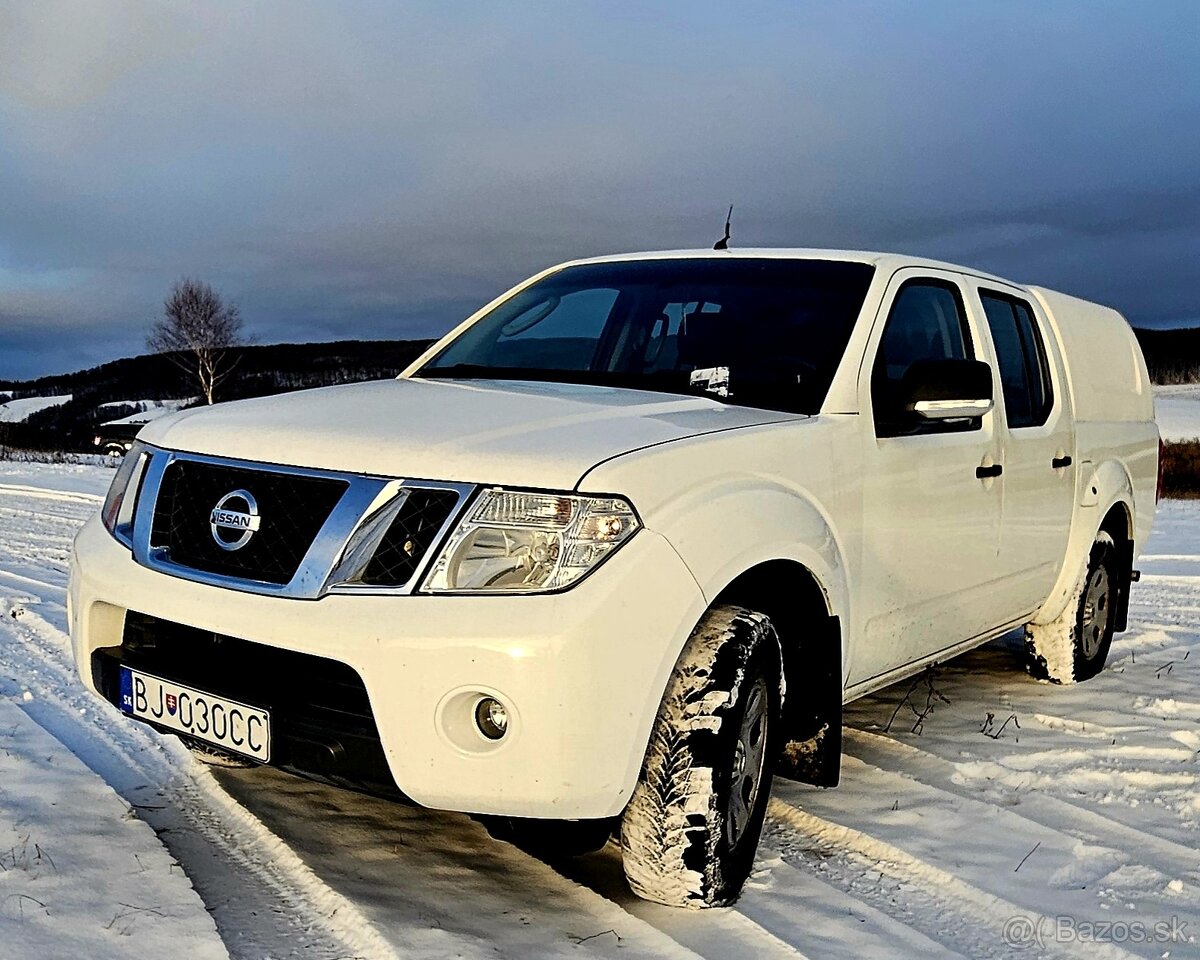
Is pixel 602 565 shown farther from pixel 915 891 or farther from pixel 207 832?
pixel 207 832

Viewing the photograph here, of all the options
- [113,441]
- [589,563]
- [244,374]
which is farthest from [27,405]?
[589,563]

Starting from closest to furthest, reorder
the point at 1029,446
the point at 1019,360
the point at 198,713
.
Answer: the point at 198,713 → the point at 1029,446 → the point at 1019,360

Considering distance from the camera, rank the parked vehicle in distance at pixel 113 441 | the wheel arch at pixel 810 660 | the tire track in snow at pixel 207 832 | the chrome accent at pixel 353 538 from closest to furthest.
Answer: the chrome accent at pixel 353 538, the tire track in snow at pixel 207 832, the wheel arch at pixel 810 660, the parked vehicle in distance at pixel 113 441

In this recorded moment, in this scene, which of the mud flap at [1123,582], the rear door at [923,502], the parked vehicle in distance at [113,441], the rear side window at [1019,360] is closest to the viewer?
the rear door at [923,502]

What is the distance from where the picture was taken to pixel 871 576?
3.51 m

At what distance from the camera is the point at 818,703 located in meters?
3.25

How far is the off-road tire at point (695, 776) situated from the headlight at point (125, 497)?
1509 mm

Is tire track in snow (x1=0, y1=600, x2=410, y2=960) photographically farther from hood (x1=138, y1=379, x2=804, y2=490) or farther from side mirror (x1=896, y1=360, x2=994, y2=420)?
side mirror (x1=896, y1=360, x2=994, y2=420)

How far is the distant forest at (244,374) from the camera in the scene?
55.6 metres

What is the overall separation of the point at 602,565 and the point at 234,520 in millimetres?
924

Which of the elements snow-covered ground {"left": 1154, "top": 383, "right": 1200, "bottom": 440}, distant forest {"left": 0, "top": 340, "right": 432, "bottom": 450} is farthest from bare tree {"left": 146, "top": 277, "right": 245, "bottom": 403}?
snow-covered ground {"left": 1154, "top": 383, "right": 1200, "bottom": 440}

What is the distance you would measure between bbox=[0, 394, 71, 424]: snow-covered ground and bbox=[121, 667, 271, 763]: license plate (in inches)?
3118

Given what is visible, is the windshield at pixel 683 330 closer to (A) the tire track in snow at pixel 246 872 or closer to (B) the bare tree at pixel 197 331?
(A) the tire track in snow at pixel 246 872

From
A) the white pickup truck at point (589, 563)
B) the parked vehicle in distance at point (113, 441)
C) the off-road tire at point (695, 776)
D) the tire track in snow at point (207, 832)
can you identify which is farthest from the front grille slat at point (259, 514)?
the parked vehicle in distance at point (113, 441)
